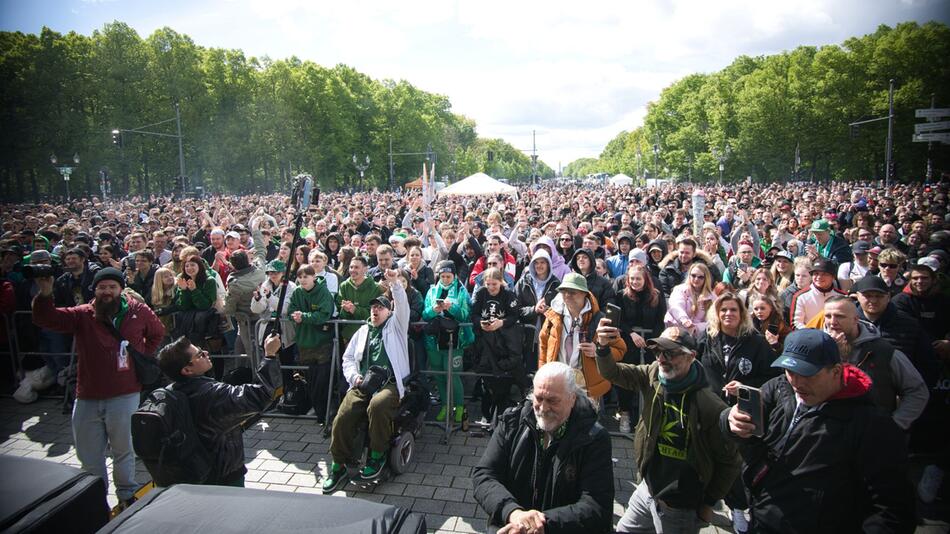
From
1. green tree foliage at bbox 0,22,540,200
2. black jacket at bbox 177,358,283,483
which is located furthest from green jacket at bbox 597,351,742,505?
green tree foliage at bbox 0,22,540,200

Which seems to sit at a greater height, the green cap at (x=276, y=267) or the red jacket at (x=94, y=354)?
the green cap at (x=276, y=267)

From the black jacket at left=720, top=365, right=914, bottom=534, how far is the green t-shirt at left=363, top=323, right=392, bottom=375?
3.60 m

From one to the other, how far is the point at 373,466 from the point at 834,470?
161 inches

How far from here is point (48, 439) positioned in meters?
6.71

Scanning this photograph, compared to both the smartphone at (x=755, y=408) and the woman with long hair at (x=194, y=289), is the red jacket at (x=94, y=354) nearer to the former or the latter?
the woman with long hair at (x=194, y=289)

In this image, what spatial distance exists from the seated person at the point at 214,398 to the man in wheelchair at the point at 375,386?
61.7 inches

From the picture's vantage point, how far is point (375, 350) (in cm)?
573

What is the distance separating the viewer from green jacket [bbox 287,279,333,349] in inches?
262

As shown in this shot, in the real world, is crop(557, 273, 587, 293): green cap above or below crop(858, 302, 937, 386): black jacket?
above

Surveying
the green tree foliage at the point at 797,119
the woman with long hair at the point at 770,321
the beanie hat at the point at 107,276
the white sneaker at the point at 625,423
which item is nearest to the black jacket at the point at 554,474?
the woman with long hair at the point at 770,321

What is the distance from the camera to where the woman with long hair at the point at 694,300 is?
5.80 metres

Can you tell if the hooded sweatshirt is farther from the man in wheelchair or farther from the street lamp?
the street lamp

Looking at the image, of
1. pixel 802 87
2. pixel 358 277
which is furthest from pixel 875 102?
pixel 358 277

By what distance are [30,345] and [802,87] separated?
58655mm
